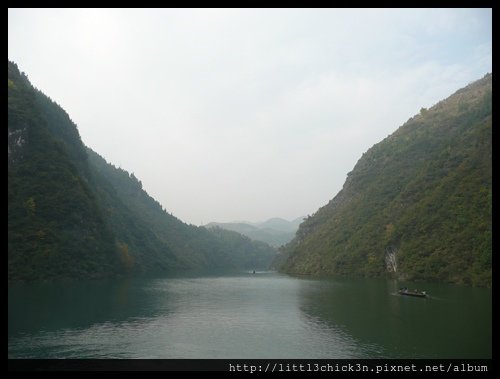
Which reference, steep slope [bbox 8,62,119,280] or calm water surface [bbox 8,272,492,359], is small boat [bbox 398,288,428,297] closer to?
calm water surface [bbox 8,272,492,359]

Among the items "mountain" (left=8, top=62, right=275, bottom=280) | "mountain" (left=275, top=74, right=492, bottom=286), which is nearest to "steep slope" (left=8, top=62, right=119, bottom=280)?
"mountain" (left=8, top=62, right=275, bottom=280)

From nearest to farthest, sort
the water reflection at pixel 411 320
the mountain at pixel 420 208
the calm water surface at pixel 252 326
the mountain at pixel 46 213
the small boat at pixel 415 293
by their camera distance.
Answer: the water reflection at pixel 411 320 < the calm water surface at pixel 252 326 < the small boat at pixel 415 293 < the mountain at pixel 420 208 < the mountain at pixel 46 213

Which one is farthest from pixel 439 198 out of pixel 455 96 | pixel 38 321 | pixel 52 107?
pixel 52 107

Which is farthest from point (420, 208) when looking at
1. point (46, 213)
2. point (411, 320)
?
point (46, 213)

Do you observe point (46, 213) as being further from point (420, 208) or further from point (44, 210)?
point (420, 208)

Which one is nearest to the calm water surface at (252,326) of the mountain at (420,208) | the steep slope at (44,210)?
the mountain at (420,208)

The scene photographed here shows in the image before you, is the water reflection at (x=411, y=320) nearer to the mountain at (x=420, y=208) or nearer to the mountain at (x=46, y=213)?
the mountain at (x=420, y=208)
